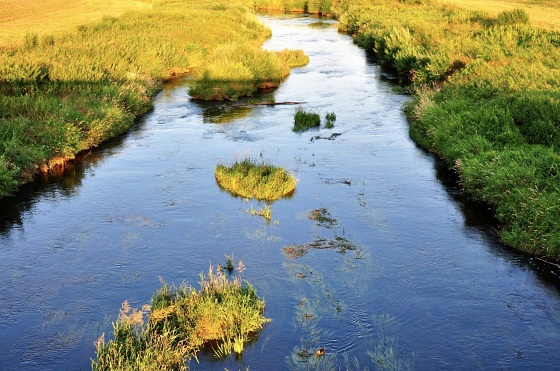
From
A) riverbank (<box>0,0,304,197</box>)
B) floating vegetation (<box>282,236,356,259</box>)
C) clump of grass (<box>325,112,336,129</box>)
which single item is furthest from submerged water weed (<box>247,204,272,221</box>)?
clump of grass (<box>325,112,336,129</box>)

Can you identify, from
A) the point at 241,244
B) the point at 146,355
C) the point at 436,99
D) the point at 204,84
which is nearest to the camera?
the point at 146,355

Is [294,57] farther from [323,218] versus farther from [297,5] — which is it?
[297,5]

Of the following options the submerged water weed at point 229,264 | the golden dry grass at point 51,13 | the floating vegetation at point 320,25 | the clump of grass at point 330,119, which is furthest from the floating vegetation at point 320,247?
the floating vegetation at point 320,25

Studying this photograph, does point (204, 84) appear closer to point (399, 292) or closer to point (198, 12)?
point (399, 292)

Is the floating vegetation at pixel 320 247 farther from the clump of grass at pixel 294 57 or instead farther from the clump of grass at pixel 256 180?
the clump of grass at pixel 294 57

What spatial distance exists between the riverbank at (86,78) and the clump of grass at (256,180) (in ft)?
21.1

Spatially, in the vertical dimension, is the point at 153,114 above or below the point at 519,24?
below

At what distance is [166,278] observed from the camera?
14555 mm

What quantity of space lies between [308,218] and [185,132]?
10.8 m

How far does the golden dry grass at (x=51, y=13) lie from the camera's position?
5128 centimetres

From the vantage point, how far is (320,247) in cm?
1617

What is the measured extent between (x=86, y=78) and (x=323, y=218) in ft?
56.6

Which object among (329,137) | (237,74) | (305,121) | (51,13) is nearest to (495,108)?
(329,137)

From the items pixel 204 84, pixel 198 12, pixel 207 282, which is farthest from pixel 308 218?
pixel 198 12
